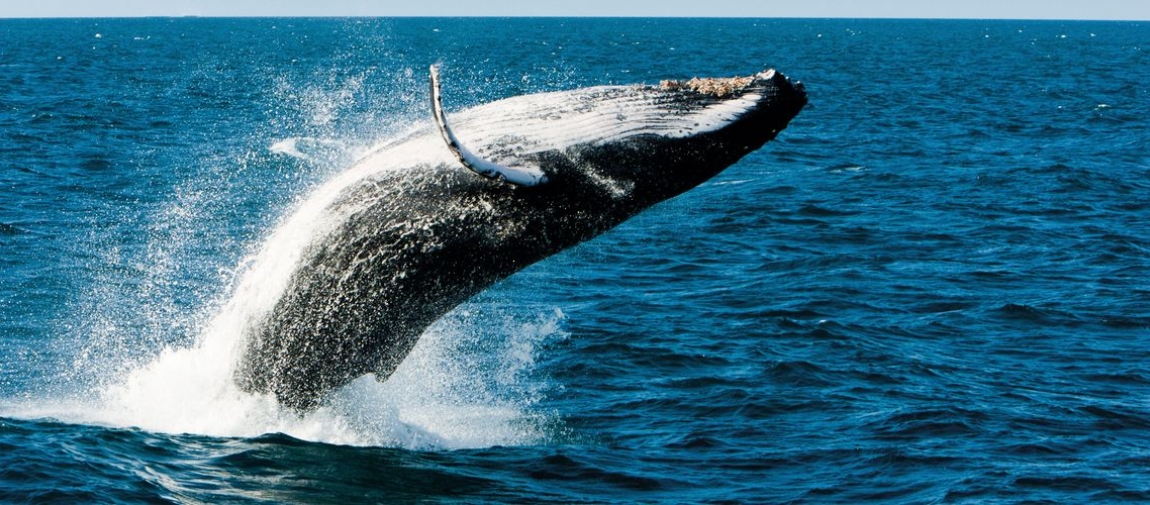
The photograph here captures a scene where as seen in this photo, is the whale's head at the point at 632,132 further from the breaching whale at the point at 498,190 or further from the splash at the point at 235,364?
the splash at the point at 235,364

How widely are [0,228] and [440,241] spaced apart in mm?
15517

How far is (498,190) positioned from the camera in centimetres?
981

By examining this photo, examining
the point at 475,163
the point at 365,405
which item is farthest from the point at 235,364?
the point at 475,163

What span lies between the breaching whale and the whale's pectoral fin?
0.11 feet

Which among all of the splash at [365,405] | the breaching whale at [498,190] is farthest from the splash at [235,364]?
the breaching whale at [498,190]

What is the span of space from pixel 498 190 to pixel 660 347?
24.8 ft

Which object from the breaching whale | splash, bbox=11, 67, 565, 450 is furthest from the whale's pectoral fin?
splash, bbox=11, 67, 565, 450

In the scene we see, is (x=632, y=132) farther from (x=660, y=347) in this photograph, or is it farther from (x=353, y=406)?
(x=660, y=347)

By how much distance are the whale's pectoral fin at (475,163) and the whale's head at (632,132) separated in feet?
0.21

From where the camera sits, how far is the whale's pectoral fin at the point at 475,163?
8.43 metres

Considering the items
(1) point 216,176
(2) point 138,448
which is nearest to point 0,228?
(1) point 216,176

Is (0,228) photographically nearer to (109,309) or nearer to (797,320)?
(109,309)

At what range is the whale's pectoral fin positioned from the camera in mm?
8430

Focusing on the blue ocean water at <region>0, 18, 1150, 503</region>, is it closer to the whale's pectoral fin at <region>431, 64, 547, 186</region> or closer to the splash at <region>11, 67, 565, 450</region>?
the splash at <region>11, 67, 565, 450</region>
